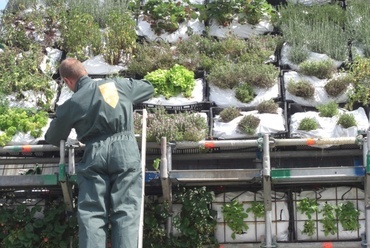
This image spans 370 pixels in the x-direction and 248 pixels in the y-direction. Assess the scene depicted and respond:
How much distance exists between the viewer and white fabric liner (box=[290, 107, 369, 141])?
7.21 metres

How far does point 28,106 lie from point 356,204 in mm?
3090

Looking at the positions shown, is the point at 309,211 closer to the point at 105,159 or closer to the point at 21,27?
the point at 105,159

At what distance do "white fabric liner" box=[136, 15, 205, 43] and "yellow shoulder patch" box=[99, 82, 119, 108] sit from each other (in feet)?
9.61

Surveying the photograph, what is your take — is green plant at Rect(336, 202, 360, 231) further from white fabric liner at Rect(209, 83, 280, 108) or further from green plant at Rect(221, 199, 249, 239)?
white fabric liner at Rect(209, 83, 280, 108)

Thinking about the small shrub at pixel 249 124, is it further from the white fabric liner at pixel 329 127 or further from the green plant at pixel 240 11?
the green plant at pixel 240 11

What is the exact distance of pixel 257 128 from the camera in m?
7.30

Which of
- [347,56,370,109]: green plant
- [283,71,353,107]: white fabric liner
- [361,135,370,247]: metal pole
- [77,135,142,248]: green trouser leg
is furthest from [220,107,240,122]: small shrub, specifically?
[77,135,142,248]: green trouser leg

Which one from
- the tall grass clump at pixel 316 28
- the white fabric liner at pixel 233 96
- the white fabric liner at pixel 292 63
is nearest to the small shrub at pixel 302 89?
the white fabric liner at pixel 233 96

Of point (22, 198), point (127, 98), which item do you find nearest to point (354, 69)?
point (127, 98)

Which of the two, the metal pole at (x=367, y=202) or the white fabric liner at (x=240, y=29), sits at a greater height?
the white fabric liner at (x=240, y=29)

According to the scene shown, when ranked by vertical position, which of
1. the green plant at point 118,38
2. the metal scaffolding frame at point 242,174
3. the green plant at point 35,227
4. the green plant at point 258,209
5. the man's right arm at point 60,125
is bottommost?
the green plant at point 35,227

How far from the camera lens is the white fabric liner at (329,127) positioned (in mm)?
7211

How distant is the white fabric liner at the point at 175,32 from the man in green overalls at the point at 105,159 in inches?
112

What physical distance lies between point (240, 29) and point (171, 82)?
1.38 meters
